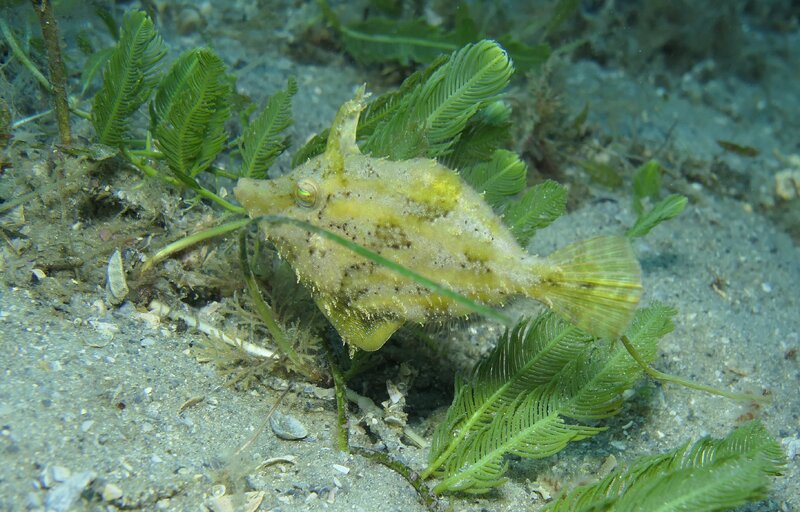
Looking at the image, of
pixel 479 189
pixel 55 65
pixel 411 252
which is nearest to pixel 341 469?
pixel 411 252

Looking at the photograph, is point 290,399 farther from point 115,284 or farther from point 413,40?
point 413,40

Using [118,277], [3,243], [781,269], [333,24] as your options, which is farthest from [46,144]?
[781,269]

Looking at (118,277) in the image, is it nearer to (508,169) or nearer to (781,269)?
(508,169)

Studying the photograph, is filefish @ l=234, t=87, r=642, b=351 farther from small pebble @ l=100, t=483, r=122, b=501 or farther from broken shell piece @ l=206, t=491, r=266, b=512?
small pebble @ l=100, t=483, r=122, b=501

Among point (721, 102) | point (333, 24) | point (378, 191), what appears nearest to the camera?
point (378, 191)

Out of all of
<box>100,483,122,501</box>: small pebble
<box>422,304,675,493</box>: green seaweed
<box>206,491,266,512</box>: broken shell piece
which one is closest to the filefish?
<box>422,304,675,493</box>: green seaweed
